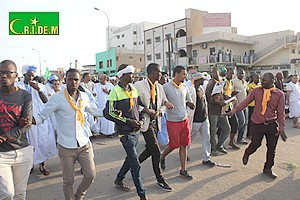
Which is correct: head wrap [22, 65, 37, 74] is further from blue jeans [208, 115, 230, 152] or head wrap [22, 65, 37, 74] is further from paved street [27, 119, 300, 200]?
blue jeans [208, 115, 230, 152]

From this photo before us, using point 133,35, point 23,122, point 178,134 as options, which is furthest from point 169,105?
point 133,35

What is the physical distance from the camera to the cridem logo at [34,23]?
11.8 meters

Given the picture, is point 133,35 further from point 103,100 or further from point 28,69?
→ point 28,69

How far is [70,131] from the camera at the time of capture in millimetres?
3307

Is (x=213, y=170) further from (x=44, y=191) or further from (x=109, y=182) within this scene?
(x=44, y=191)

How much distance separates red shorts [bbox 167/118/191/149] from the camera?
15.1 ft

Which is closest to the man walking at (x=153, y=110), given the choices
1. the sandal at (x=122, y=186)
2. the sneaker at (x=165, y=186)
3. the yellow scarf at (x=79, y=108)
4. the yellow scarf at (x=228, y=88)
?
the sneaker at (x=165, y=186)

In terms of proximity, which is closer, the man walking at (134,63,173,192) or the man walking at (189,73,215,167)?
the man walking at (134,63,173,192)

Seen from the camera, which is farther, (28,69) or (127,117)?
(28,69)

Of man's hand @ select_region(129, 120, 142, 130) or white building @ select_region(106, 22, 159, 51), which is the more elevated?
white building @ select_region(106, 22, 159, 51)

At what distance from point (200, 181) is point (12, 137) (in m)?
3.02

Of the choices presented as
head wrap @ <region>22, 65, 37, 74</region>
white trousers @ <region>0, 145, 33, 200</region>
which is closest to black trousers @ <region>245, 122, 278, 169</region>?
white trousers @ <region>0, 145, 33, 200</region>

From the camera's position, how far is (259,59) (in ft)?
108

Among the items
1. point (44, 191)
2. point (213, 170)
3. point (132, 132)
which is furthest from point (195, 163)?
point (44, 191)
